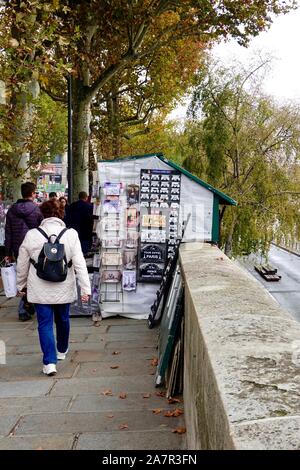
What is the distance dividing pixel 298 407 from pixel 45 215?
4.24m

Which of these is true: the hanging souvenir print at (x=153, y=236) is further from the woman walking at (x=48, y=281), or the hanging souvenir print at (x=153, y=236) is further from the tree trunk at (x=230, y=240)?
the tree trunk at (x=230, y=240)

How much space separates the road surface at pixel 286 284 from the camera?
37.0 metres

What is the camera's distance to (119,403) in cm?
442

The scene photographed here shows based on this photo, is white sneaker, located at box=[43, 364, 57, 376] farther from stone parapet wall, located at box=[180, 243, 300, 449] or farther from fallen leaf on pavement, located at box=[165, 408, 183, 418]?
stone parapet wall, located at box=[180, 243, 300, 449]

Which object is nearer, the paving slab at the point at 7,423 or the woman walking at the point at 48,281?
the paving slab at the point at 7,423

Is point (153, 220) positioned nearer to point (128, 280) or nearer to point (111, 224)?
point (111, 224)

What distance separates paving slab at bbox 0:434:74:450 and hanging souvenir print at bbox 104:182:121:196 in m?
4.57

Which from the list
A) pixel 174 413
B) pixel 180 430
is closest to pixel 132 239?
pixel 174 413

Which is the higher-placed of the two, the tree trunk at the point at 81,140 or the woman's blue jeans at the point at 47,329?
the tree trunk at the point at 81,140

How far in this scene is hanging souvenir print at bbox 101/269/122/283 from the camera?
8008 mm

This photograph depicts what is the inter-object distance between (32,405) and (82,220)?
5240mm

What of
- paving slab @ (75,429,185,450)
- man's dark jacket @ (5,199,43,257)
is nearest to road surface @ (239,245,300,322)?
man's dark jacket @ (5,199,43,257)

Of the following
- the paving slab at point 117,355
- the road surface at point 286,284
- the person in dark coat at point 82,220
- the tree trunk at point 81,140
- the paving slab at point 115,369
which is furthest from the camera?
the road surface at point 286,284

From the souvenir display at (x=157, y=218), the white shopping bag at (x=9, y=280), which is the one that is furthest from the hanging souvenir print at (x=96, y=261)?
the white shopping bag at (x=9, y=280)
